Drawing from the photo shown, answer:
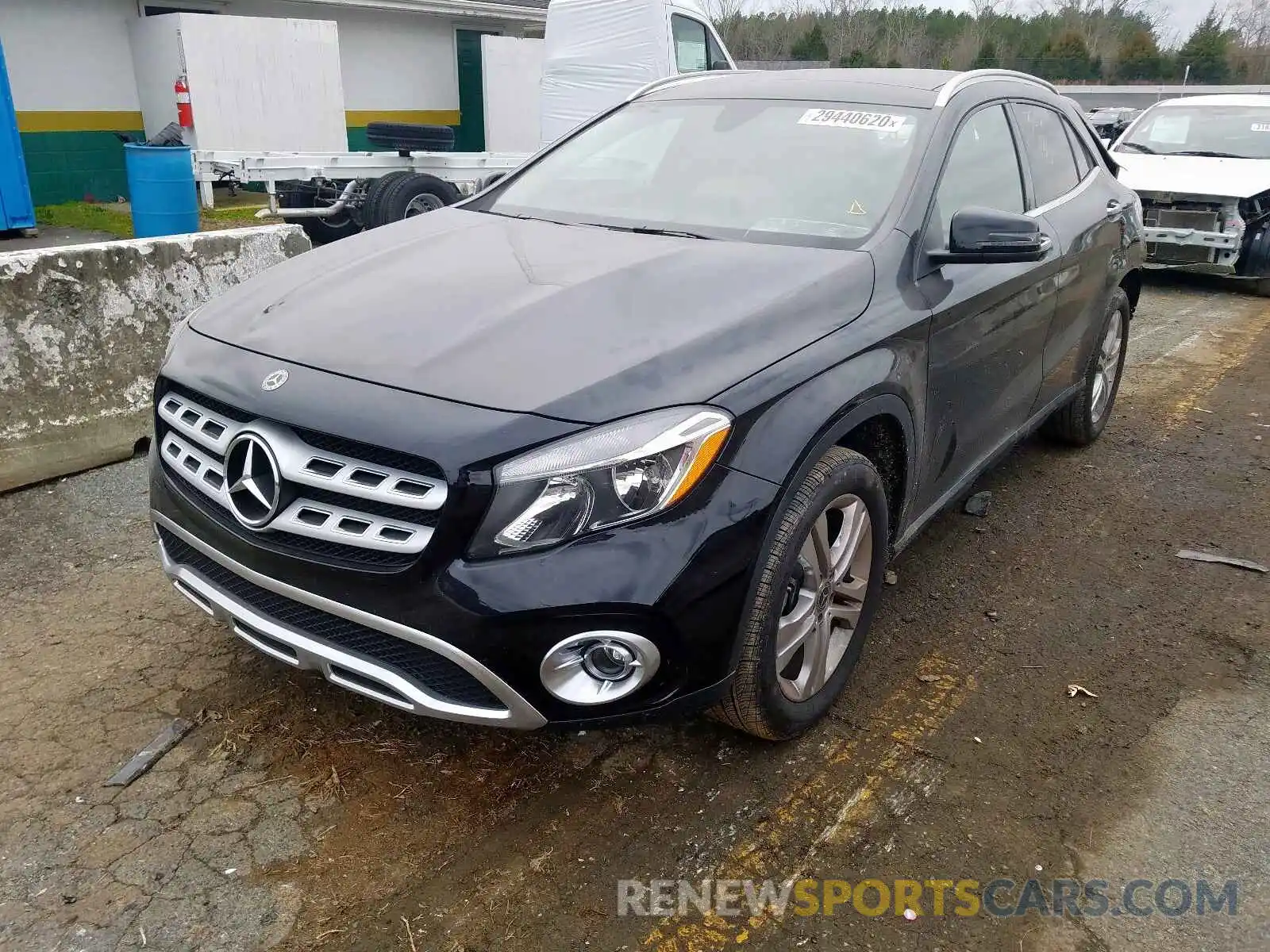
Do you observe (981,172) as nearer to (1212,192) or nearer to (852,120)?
(852,120)

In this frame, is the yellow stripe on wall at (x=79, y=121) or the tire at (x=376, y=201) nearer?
the tire at (x=376, y=201)

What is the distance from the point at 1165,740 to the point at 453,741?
6.77 feet

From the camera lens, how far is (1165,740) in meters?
2.93

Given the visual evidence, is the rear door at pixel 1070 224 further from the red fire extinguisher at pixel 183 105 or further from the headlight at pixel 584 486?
the red fire extinguisher at pixel 183 105

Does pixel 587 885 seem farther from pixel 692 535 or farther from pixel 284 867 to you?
pixel 692 535

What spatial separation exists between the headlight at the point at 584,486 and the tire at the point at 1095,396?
10.3ft

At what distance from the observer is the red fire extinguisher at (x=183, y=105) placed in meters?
12.7

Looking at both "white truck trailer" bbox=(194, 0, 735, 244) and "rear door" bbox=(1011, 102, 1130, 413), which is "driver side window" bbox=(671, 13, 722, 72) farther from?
"rear door" bbox=(1011, 102, 1130, 413)

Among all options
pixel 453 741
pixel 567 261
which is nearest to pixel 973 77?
pixel 567 261

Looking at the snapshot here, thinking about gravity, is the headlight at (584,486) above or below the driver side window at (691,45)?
below

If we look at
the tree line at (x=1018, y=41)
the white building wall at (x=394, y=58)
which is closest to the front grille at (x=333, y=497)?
the white building wall at (x=394, y=58)

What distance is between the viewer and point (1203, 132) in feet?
33.3

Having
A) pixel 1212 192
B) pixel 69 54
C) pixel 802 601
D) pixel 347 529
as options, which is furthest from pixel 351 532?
pixel 69 54

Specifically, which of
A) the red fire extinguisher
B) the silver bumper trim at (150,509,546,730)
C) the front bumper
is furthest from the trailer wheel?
the red fire extinguisher
